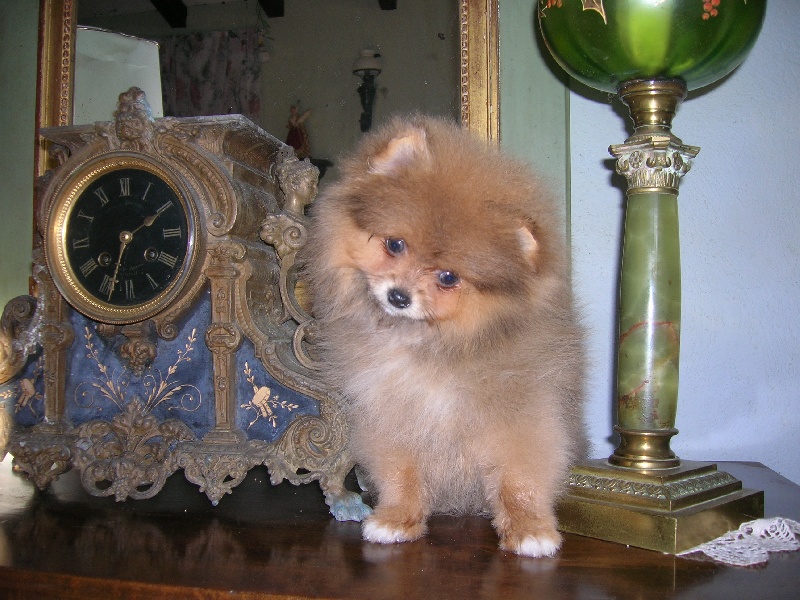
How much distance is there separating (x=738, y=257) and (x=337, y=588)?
4.85 ft

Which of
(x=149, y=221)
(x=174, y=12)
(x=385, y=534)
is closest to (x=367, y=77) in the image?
(x=174, y=12)

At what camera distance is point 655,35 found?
114cm

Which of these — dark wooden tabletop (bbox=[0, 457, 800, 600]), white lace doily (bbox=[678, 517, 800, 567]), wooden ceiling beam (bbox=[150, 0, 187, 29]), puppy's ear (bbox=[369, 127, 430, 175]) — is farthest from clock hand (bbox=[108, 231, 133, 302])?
white lace doily (bbox=[678, 517, 800, 567])

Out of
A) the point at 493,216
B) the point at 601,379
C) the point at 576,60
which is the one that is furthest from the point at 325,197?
the point at 601,379

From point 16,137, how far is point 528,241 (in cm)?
194

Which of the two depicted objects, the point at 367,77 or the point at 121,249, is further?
the point at 367,77

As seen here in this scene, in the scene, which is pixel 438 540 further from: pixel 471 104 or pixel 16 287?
pixel 16 287

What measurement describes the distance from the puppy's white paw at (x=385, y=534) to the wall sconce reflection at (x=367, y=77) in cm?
107

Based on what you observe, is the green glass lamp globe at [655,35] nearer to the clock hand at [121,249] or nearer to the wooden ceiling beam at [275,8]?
the wooden ceiling beam at [275,8]

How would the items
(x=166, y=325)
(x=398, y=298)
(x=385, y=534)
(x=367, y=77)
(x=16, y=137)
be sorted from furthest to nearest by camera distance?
(x=16, y=137) → (x=367, y=77) → (x=166, y=325) → (x=385, y=534) → (x=398, y=298)

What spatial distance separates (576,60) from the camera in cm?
127

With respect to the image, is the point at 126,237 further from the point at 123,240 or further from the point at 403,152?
the point at 403,152

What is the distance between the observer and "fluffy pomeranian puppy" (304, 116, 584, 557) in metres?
1.06

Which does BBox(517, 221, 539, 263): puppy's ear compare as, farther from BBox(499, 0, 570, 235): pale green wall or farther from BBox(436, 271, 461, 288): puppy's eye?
BBox(499, 0, 570, 235): pale green wall
